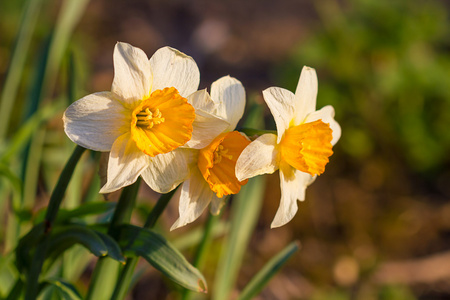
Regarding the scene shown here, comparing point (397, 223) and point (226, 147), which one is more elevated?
point (226, 147)

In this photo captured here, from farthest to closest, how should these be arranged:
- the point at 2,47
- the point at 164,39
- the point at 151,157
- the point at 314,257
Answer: the point at 164,39, the point at 2,47, the point at 314,257, the point at 151,157

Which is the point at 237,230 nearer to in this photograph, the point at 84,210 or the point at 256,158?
the point at 84,210

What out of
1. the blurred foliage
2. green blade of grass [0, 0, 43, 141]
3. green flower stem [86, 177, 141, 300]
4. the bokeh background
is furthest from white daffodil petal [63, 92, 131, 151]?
the blurred foliage

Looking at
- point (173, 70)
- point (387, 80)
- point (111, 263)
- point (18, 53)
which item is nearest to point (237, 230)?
point (111, 263)

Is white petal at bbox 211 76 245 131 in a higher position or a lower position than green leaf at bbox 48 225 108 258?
higher

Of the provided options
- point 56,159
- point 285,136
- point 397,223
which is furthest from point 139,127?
point 397,223

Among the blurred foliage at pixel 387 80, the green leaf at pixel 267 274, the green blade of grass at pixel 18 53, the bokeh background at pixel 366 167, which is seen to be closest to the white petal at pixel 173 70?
the green leaf at pixel 267 274

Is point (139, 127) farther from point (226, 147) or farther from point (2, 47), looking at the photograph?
point (2, 47)

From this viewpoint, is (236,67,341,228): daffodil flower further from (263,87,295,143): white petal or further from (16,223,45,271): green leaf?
(16,223,45,271): green leaf
